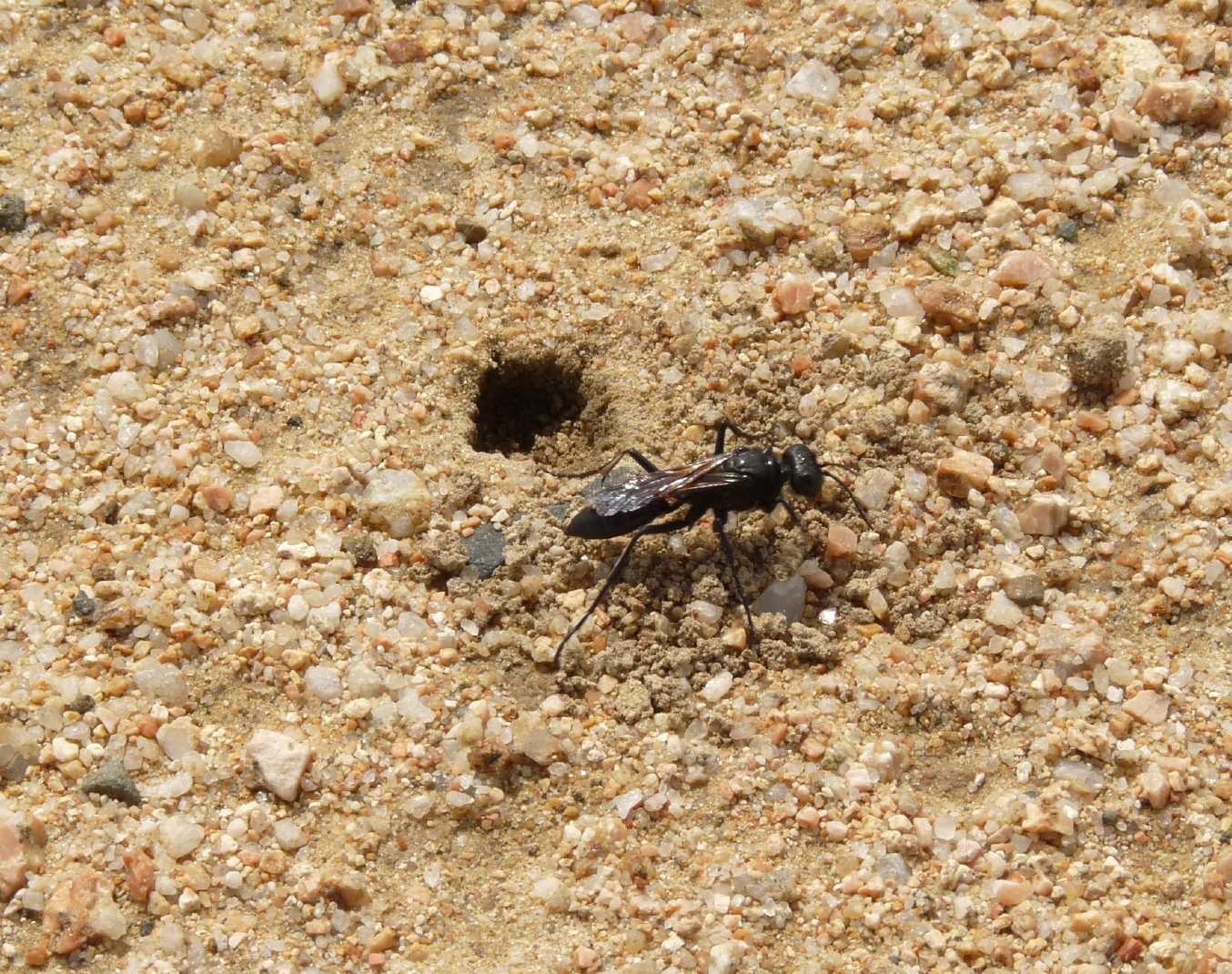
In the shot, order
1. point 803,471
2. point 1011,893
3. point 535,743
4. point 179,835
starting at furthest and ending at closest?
point 803,471 → point 535,743 → point 179,835 → point 1011,893

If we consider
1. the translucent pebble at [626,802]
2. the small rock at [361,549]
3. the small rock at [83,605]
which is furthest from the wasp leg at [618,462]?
the small rock at [83,605]

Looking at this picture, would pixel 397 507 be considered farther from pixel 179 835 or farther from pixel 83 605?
pixel 179 835

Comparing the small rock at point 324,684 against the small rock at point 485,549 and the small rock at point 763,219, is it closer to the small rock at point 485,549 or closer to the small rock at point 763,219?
the small rock at point 485,549

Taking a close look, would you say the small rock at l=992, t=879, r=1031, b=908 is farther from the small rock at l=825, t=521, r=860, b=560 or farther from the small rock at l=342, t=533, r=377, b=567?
the small rock at l=342, t=533, r=377, b=567

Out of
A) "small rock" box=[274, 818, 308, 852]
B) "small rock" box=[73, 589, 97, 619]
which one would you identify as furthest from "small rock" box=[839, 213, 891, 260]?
"small rock" box=[73, 589, 97, 619]

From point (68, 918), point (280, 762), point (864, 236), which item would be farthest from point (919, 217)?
point (68, 918)

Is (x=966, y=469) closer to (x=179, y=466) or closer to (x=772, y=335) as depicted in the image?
(x=772, y=335)
